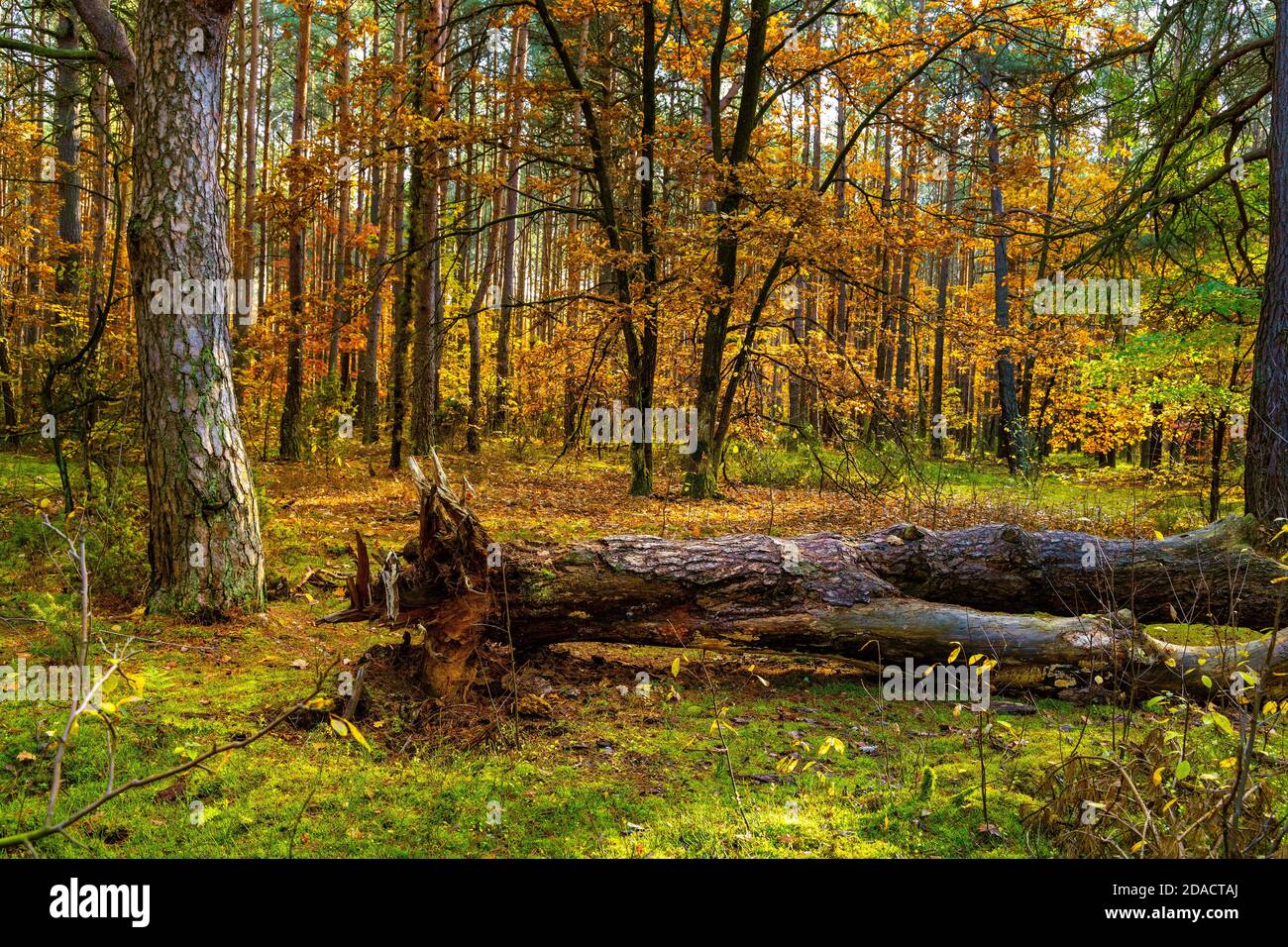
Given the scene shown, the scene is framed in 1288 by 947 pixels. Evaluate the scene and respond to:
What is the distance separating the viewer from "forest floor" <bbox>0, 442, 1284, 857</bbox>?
10.3 ft

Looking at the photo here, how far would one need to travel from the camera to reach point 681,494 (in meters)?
12.5

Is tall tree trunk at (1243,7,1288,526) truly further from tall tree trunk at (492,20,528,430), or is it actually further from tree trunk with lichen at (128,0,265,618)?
tree trunk with lichen at (128,0,265,618)

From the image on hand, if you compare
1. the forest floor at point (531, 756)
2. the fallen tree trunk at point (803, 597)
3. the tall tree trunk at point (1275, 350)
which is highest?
the tall tree trunk at point (1275, 350)

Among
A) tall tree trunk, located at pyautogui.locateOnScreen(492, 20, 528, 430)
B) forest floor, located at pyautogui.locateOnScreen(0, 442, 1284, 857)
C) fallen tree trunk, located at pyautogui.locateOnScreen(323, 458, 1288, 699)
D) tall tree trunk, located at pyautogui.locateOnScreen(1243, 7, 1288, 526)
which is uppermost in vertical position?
tall tree trunk, located at pyautogui.locateOnScreen(492, 20, 528, 430)

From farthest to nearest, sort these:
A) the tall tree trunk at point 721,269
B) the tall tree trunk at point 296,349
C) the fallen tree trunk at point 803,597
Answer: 1. the tall tree trunk at point 296,349
2. the tall tree trunk at point 721,269
3. the fallen tree trunk at point 803,597

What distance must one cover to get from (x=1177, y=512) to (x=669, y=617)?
9059 millimetres

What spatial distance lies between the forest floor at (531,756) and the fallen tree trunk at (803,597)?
329 mm

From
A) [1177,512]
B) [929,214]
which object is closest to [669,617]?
[929,214]

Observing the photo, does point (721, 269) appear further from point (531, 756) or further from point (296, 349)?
point (531, 756)

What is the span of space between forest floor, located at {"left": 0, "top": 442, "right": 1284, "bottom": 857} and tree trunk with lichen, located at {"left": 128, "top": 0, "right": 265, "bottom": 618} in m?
0.47

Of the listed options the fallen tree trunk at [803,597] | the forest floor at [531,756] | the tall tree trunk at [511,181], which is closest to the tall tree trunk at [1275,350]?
the fallen tree trunk at [803,597]

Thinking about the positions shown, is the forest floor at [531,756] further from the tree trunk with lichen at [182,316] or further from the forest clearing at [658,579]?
the tree trunk with lichen at [182,316]

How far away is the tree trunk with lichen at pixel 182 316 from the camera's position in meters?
5.52

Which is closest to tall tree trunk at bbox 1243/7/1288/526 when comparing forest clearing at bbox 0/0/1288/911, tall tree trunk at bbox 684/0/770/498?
forest clearing at bbox 0/0/1288/911
